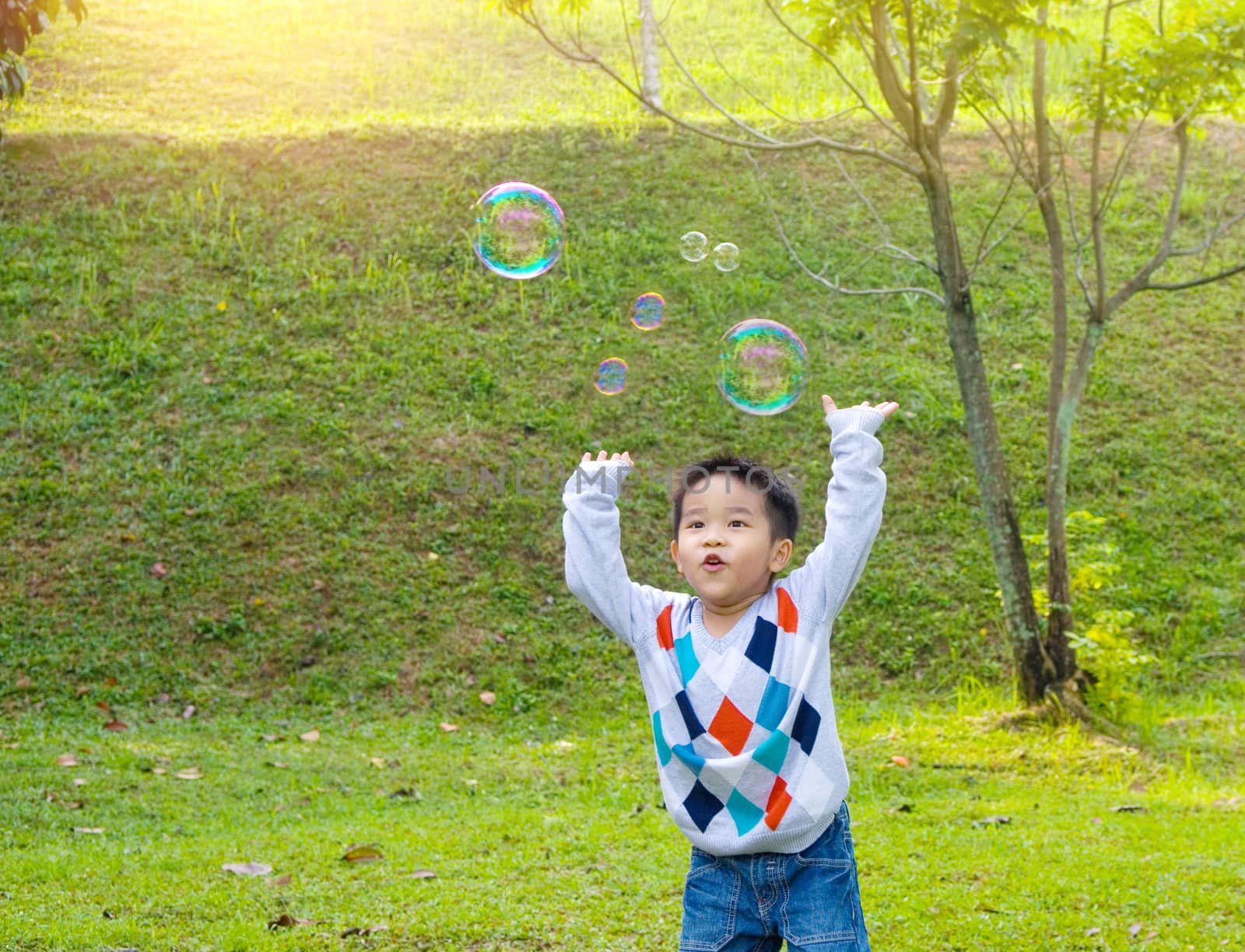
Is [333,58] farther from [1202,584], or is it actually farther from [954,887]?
[954,887]

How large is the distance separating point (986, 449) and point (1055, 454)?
0.77 metres

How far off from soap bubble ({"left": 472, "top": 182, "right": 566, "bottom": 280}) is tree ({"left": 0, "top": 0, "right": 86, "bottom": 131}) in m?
1.77

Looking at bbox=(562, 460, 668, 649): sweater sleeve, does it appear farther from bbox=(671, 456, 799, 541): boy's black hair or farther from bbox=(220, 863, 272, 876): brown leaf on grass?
bbox=(220, 863, 272, 876): brown leaf on grass

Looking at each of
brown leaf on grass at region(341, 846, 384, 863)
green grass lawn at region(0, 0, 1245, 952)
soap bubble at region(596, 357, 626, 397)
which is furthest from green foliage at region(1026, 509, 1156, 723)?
brown leaf on grass at region(341, 846, 384, 863)

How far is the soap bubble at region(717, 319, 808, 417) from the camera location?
15.9 feet

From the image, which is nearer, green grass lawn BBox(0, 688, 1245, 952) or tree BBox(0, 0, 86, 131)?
tree BBox(0, 0, 86, 131)

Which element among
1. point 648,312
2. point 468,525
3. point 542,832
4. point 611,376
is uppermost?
point 648,312

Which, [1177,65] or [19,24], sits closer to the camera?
[19,24]

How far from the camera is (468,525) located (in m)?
10.1

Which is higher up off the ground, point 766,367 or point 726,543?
point 766,367

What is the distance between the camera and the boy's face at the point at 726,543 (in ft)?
8.82

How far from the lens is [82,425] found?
1035 cm

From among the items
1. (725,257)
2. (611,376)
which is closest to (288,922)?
(611,376)

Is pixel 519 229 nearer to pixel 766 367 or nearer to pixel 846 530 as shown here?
pixel 766 367
